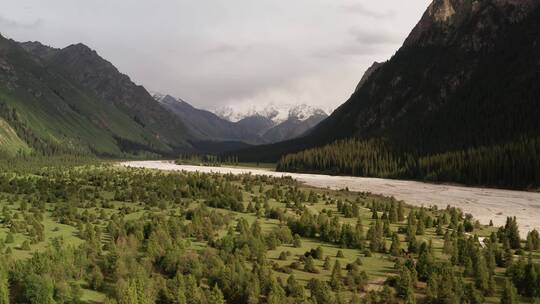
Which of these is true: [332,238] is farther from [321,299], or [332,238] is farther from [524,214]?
[524,214]

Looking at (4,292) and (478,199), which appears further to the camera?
(478,199)

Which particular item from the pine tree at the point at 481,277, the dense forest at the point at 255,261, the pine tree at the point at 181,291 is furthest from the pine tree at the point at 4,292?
the pine tree at the point at 481,277

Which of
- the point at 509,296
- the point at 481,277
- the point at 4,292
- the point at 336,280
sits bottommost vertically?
the point at 4,292

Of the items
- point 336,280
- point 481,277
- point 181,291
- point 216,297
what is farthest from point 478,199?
point 181,291

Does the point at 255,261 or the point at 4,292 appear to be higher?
the point at 255,261

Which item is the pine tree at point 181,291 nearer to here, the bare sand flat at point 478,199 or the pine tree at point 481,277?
the pine tree at point 481,277

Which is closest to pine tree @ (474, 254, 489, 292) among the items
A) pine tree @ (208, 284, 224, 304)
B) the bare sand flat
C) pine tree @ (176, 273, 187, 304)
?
pine tree @ (208, 284, 224, 304)

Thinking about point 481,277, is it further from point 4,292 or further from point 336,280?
point 4,292

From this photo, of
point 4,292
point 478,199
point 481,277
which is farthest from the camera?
point 478,199

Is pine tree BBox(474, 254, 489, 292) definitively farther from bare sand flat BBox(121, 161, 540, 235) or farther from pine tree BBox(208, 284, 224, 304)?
bare sand flat BBox(121, 161, 540, 235)

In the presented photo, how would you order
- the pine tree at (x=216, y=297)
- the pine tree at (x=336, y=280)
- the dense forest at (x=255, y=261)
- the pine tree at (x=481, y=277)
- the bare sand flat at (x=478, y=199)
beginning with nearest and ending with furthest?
1. the pine tree at (x=216, y=297)
2. the dense forest at (x=255, y=261)
3. the pine tree at (x=336, y=280)
4. the pine tree at (x=481, y=277)
5. the bare sand flat at (x=478, y=199)

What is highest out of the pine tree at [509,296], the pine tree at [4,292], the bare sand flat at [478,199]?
the bare sand flat at [478,199]
